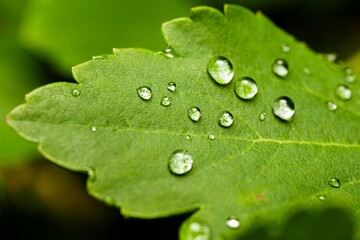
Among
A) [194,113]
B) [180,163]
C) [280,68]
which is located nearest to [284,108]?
[280,68]

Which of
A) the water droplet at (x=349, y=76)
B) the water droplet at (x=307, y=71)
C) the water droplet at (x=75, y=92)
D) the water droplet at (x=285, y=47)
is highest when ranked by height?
the water droplet at (x=349, y=76)

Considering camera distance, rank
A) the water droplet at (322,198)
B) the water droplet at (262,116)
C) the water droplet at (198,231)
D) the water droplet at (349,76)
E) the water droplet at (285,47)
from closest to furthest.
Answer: the water droplet at (198,231), the water droplet at (322,198), the water droplet at (262,116), the water droplet at (285,47), the water droplet at (349,76)

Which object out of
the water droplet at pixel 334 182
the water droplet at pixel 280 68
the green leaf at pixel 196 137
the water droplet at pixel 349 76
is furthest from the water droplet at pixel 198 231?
the water droplet at pixel 349 76

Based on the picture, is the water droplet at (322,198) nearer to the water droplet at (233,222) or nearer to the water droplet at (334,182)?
the water droplet at (334,182)

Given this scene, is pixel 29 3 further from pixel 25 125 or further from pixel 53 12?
pixel 25 125

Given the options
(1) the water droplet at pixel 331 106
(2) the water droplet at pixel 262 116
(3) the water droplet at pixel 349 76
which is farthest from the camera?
(3) the water droplet at pixel 349 76

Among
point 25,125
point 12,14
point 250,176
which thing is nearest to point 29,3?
point 12,14

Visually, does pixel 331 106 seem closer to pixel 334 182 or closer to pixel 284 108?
pixel 284 108

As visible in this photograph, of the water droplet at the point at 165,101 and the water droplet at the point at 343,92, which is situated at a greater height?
the water droplet at the point at 343,92
